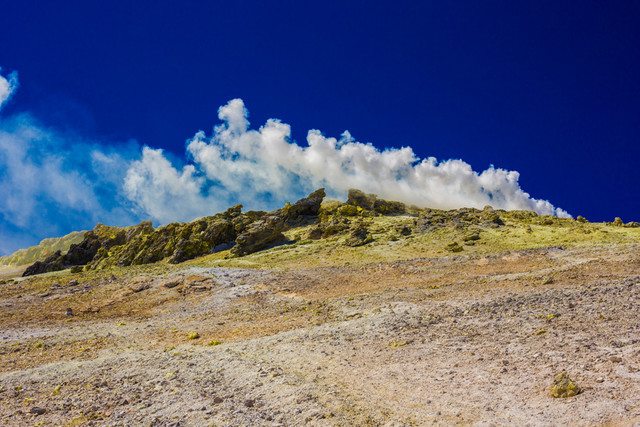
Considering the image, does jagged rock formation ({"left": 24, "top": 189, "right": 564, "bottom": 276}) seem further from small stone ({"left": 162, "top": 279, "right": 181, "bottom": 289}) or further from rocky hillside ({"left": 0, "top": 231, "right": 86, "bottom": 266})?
rocky hillside ({"left": 0, "top": 231, "right": 86, "bottom": 266})

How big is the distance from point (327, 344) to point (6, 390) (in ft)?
27.4

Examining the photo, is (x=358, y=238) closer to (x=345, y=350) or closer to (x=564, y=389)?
(x=345, y=350)

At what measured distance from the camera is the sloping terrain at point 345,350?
6.41 metres

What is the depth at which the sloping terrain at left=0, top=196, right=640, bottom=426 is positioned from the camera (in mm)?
6414

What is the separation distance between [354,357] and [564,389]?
471 centimetres

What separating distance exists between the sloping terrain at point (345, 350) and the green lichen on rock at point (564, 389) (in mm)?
111

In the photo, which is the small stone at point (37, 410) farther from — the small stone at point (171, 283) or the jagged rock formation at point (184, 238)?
the jagged rock formation at point (184, 238)

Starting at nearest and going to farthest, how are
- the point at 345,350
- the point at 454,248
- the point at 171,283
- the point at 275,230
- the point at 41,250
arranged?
the point at 345,350 < the point at 171,283 < the point at 454,248 < the point at 275,230 < the point at 41,250

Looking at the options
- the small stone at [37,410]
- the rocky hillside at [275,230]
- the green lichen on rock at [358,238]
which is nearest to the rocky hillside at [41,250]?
the rocky hillside at [275,230]

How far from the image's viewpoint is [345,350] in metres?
10.0

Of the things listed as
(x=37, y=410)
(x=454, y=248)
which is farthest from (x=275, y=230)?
(x=37, y=410)

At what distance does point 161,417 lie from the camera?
268 inches

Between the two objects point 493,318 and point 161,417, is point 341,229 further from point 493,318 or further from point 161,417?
point 161,417

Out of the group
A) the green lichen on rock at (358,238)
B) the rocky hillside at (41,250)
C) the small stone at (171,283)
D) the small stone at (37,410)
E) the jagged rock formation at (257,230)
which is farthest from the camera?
the rocky hillside at (41,250)
